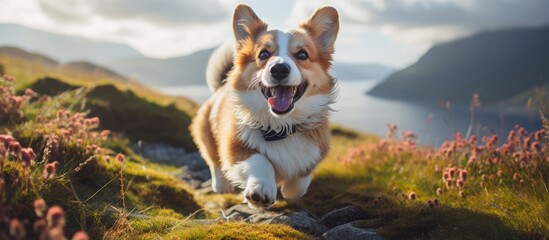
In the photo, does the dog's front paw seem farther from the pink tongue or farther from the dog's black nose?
the dog's black nose

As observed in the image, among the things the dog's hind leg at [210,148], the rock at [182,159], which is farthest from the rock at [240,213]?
the rock at [182,159]

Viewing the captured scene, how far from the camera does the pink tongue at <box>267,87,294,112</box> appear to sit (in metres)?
4.36

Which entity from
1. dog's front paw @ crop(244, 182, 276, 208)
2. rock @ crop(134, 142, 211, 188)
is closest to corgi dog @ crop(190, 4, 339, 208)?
dog's front paw @ crop(244, 182, 276, 208)

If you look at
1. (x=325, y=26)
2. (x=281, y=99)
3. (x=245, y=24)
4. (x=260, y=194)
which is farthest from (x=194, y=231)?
(x=325, y=26)

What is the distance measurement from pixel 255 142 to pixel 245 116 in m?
0.35

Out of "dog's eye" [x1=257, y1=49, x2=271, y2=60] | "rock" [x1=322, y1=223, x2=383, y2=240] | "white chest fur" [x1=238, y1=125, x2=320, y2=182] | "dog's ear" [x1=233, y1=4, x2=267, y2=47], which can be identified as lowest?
"rock" [x1=322, y1=223, x2=383, y2=240]

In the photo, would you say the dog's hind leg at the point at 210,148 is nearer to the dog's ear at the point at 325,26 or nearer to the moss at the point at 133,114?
the dog's ear at the point at 325,26

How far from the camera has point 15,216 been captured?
104 inches

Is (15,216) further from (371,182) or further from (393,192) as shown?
(371,182)

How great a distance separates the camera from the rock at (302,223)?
3.86 meters

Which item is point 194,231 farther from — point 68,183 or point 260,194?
point 68,183

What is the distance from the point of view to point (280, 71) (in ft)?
13.7

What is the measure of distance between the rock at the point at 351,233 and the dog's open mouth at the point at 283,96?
1279mm

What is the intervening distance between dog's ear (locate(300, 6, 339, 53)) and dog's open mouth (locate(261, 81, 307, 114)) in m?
0.88
